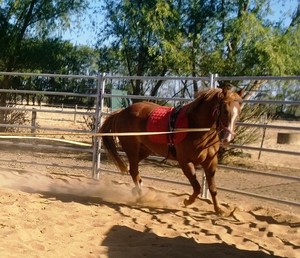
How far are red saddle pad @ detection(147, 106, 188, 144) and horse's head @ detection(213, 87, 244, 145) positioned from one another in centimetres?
60

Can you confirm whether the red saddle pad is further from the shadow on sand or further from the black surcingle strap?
the shadow on sand

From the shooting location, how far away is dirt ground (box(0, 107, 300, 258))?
420cm

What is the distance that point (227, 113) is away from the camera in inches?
209

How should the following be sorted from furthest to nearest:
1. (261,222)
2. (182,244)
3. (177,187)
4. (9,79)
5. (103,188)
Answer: (9,79) < (177,187) < (103,188) < (261,222) < (182,244)

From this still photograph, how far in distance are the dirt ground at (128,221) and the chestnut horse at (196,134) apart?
44cm

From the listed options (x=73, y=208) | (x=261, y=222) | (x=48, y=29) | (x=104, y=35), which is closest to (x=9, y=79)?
(x=48, y=29)

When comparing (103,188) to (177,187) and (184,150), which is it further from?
(184,150)

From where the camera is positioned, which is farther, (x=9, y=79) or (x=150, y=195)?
(x=9, y=79)

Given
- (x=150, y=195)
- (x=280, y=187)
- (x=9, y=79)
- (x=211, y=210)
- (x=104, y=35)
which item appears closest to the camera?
(x=211, y=210)

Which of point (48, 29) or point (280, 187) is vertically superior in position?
point (48, 29)

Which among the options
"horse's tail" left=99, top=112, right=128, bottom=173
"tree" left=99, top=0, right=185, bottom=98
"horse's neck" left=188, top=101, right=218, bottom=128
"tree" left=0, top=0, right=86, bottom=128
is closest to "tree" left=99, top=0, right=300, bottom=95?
"tree" left=99, top=0, right=185, bottom=98

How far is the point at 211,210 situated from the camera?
612cm

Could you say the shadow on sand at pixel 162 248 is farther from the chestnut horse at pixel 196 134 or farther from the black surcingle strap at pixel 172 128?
the black surcingle strap at pixel 172 128

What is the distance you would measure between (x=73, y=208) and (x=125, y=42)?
7.73 metres
